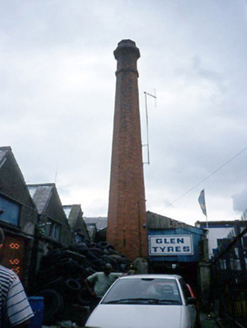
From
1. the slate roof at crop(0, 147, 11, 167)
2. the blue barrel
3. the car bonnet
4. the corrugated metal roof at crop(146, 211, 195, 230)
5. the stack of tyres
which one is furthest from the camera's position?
the corrugated metal roof at crop(146, 211, 195, 230)

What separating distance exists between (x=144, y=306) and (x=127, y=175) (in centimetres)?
1300

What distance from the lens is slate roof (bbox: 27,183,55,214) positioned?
13391mm

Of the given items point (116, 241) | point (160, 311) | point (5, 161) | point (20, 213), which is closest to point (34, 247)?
point (20, 213)

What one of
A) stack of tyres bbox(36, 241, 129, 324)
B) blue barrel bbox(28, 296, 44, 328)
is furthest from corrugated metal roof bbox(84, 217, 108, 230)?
blue barrel bbox(28, 296, 44, 328)

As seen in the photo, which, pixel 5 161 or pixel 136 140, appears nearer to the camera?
pixel 5 161

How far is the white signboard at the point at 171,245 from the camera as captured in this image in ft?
62.0

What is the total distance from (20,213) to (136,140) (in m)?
9.81

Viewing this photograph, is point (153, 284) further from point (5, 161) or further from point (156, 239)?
point (156, 239)

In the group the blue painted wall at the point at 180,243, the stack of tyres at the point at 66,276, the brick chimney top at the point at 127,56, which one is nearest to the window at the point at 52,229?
the stack of tyres at the point at 66,276

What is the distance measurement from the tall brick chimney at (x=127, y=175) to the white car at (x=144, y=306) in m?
10.9

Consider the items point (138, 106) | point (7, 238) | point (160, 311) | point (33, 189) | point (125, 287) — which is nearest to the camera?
point (160, 311)

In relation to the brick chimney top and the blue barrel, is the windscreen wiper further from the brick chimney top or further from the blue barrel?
the brick chimney top

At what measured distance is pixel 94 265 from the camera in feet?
37.7

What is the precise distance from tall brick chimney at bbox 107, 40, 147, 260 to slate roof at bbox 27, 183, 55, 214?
166 inches
